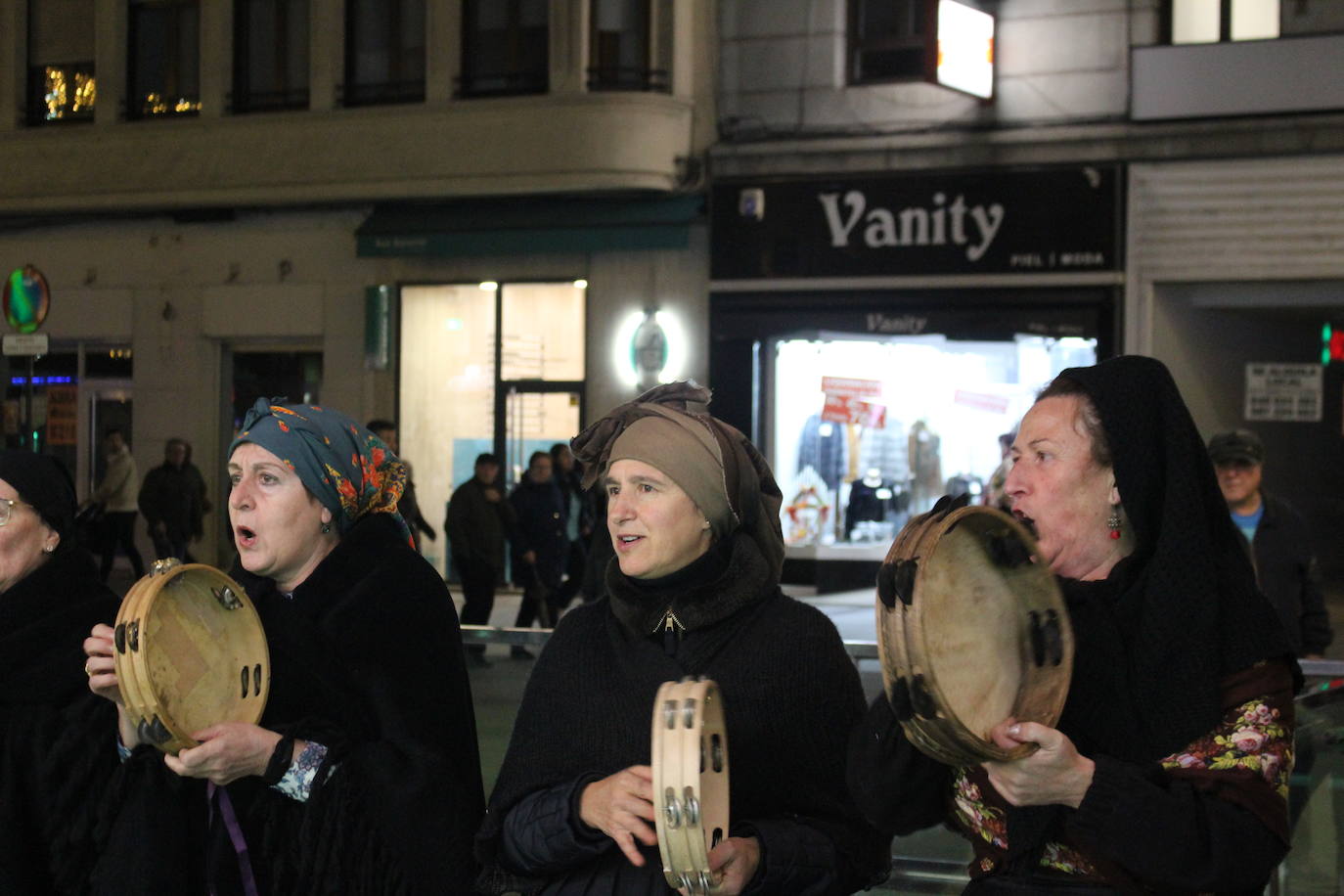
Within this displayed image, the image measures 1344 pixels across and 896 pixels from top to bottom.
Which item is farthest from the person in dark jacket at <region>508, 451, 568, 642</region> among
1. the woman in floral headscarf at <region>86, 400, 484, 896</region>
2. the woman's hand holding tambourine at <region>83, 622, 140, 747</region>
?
the woman's hand holding tambourine at <region>83, 622, 140, 747</region>

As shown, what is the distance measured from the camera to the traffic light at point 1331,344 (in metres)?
17.9

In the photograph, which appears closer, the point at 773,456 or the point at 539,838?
the point at 539,838

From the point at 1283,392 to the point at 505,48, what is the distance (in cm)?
906

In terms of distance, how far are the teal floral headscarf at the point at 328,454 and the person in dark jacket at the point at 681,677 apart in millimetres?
742

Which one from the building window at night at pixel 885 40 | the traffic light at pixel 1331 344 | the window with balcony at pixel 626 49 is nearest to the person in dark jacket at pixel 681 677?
the building window at night at pixel 885 40

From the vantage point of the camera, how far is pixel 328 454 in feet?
12.7

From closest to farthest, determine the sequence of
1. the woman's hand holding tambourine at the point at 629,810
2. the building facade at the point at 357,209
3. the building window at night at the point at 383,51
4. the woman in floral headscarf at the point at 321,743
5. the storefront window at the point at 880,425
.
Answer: the woman's hand holding tambourine at the point at 629,810, the woman in floral headscarf at the point at 321,743, the storefront window at the point at 880,425, the building facade at the point at 357,209, the building window at night at the point at 383,51

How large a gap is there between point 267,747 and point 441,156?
641 inches

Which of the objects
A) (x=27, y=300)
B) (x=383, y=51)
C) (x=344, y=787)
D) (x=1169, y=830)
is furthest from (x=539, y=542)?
(x=1169, y=830)

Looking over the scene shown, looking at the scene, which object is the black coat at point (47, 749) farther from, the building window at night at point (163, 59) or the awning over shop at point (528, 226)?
the building window at night at point (163, 59)

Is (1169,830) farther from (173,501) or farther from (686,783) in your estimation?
(173,501)

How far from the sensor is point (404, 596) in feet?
12.5

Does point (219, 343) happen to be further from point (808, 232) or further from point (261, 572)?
point (261, 572)

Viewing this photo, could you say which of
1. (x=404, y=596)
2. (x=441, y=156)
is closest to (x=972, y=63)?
(x=441, y=156)
